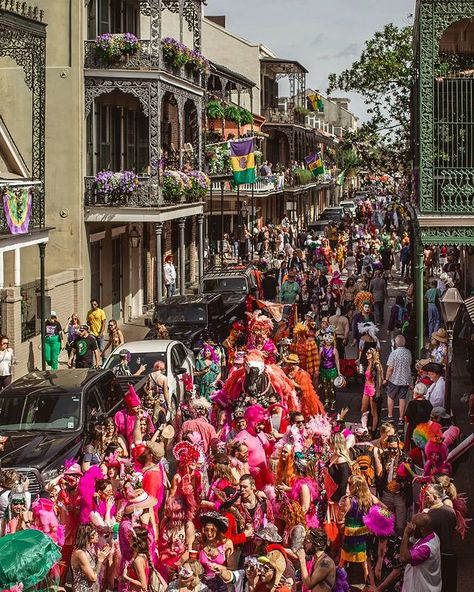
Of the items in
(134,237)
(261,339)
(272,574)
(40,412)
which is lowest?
(272,574)

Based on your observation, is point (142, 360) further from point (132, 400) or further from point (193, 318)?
point (193, 318)

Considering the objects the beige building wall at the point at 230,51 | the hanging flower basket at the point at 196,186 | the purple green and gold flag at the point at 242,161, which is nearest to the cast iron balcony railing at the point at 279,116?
the beige building wall at the point at 230,51

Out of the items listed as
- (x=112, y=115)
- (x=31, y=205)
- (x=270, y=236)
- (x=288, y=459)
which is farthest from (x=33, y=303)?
(x=270, y=236)

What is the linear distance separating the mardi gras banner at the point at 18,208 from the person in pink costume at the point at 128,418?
7.01 metres

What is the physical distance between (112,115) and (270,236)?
2508 centimetres

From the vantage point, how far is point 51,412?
49.8ft

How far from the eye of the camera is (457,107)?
62.9 feet

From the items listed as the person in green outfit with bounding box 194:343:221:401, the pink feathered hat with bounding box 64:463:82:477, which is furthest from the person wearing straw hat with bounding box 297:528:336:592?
the person in green outfit with bounding box 194:343:221:401

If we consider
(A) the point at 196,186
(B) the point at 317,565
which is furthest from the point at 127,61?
(B) the point at 317,565

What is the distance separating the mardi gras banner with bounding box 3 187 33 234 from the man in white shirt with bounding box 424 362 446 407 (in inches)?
345

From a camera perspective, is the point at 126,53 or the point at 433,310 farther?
the point at 126,53

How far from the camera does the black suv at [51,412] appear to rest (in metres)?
13.8

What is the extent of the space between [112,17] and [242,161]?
31.0ft

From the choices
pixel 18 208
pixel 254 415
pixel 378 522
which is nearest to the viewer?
pixel 378 522
